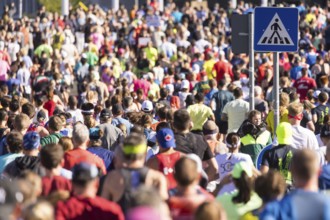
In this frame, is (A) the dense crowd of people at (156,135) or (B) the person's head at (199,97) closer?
(A) the dense crowd of people at (156,135)

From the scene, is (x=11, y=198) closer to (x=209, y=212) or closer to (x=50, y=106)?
(x=209, y=212)

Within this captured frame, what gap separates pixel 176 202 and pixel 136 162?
960 millimetres

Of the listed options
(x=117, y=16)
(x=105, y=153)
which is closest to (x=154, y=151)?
(x=105, y=153)

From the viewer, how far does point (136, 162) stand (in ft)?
35.6

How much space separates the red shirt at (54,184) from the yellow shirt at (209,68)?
1886 cm

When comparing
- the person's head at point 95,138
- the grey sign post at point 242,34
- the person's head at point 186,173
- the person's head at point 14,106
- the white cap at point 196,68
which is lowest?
the white cap at point 196,68

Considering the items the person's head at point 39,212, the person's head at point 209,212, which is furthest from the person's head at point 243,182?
the person's head at point 39,212

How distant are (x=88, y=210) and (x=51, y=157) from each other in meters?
1.63

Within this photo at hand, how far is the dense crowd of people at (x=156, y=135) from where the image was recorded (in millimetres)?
9461

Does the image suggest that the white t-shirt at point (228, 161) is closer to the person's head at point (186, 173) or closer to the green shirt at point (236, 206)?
the green shirt at point (236, 206)

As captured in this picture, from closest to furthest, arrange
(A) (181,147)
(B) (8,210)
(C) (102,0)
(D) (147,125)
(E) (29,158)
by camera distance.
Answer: (B) (8,210), (E) (29,158), (A) (181,147), (D) (147,125), (C) (102,0)

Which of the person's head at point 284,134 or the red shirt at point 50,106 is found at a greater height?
the person's head at point 284,134

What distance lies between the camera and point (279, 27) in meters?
16.4

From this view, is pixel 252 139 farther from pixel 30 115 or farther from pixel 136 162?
pixel 136 162
